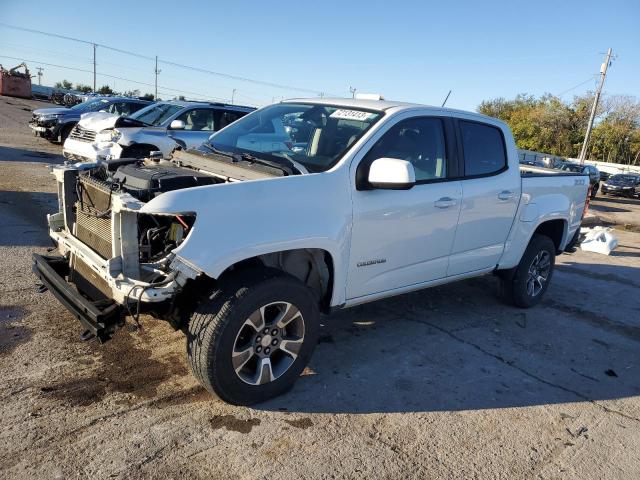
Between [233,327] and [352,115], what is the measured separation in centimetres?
199

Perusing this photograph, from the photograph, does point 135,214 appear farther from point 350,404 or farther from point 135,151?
point 135,151

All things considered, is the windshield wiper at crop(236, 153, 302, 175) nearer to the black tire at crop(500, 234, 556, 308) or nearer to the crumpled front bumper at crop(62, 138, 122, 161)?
the black tire at crop(500, 234, 556, 308)

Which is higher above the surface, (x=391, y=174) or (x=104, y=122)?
(x=391, y=174)

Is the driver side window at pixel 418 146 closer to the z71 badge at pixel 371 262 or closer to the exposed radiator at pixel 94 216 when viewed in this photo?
the z71 badge at pixel 371 262

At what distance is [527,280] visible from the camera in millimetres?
5781

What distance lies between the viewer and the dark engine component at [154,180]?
3250 millimetres

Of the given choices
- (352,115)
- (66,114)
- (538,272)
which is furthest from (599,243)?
(66,114)

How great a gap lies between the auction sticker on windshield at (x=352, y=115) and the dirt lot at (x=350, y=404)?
1.87 meters

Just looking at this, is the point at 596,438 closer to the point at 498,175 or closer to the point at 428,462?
the point at 428,462

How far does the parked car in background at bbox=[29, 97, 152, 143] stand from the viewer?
50.9ft

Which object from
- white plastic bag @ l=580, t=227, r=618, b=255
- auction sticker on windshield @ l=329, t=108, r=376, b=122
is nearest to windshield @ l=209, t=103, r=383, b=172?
auction sticker on windshield @ l=329, t=108, r=376, b=122

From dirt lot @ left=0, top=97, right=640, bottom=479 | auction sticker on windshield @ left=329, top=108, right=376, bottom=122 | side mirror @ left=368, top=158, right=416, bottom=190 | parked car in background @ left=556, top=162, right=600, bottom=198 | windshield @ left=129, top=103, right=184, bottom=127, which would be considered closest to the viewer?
dirt lot @ left=0, top=97, right=640, bottom=479

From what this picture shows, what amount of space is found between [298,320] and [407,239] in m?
1.17

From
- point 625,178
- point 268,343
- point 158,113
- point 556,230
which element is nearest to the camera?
point 268,343
